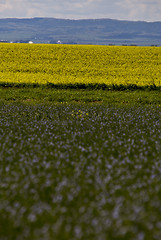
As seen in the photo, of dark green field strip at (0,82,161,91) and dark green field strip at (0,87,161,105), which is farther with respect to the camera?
dark green field strip at (0,82,161,91)

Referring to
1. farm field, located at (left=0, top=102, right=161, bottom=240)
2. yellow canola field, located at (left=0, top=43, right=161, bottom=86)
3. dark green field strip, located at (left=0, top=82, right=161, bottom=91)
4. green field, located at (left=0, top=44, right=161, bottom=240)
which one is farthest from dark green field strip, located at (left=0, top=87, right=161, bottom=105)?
farm field, located at (left=0, top=102, right=161, bottom=240)

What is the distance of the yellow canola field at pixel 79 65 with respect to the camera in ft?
80.6

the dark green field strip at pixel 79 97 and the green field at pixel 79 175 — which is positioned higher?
the green field at pixel 79 175

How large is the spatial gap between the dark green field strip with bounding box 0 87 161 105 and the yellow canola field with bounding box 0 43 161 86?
8.18 feet

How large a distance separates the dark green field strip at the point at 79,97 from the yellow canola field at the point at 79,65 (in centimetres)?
249

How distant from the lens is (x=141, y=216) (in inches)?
166

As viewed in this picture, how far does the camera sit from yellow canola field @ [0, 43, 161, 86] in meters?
24.6

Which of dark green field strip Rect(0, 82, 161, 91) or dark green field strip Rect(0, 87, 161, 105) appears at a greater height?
dark green field strip Rect(0, 82, 161, 91)

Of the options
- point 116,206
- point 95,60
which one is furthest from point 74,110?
point 95,60

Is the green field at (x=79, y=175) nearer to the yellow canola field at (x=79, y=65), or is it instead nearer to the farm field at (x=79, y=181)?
the farm field at (x=79, y=181)

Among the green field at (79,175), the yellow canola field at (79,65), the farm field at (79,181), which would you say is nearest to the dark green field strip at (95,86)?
the yellow canola field at (79,65)

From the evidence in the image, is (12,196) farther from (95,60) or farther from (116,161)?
(95,60)

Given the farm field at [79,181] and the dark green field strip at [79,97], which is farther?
the dark green field strip at [79,97]

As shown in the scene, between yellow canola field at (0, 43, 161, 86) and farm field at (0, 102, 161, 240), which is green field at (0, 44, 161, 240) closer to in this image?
farm field at (0, 102, 161, 240)
